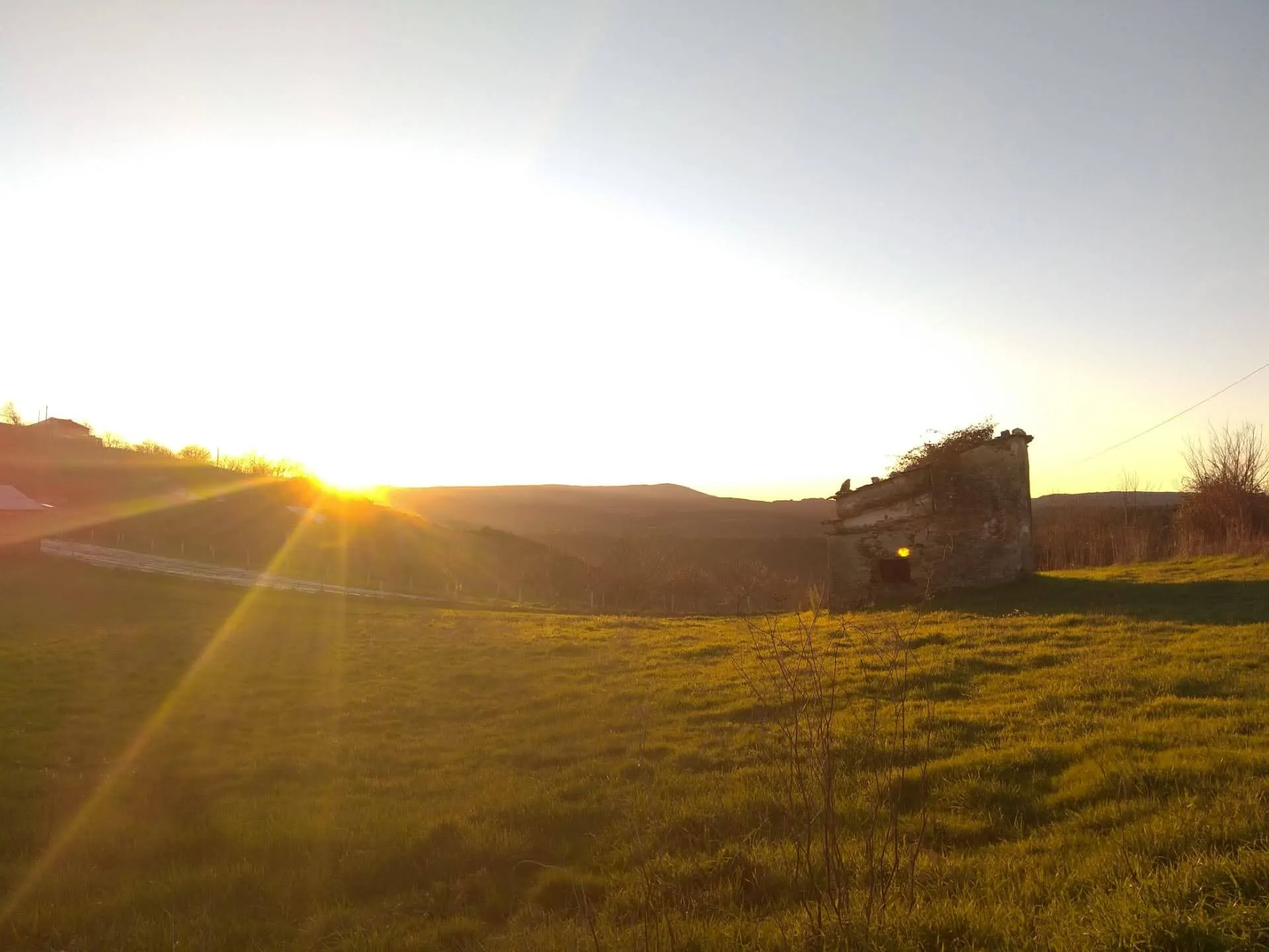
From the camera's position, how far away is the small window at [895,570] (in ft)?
86.4

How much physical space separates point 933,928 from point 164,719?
1360 cm

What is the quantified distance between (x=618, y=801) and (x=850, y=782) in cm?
244

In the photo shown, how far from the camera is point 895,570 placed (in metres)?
26.6

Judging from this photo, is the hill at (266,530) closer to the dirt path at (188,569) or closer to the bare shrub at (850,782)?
the dirt path at (188,569)

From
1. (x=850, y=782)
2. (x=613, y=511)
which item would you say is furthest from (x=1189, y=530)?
(x=613, y=511)

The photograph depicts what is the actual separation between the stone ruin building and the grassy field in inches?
282

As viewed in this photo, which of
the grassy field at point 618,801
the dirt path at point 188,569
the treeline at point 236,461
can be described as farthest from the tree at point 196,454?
the grassy field at point 618,801

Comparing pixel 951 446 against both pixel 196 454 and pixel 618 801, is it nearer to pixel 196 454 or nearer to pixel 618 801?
pixel 618 801

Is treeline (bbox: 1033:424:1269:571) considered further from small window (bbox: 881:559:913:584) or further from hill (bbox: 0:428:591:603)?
hill (bbox: 0:428:591:603)

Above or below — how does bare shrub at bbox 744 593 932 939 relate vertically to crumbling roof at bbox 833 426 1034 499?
below

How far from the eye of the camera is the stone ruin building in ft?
81.1

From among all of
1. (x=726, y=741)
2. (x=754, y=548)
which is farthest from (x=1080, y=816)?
(x=754, y=548)

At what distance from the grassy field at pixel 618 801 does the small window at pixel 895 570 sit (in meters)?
8.99

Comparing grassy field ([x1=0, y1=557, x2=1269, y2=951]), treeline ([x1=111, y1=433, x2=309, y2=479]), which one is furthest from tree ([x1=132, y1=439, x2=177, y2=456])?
grassy field ([x1=0, y1=557, x2=1269, y2=951])
